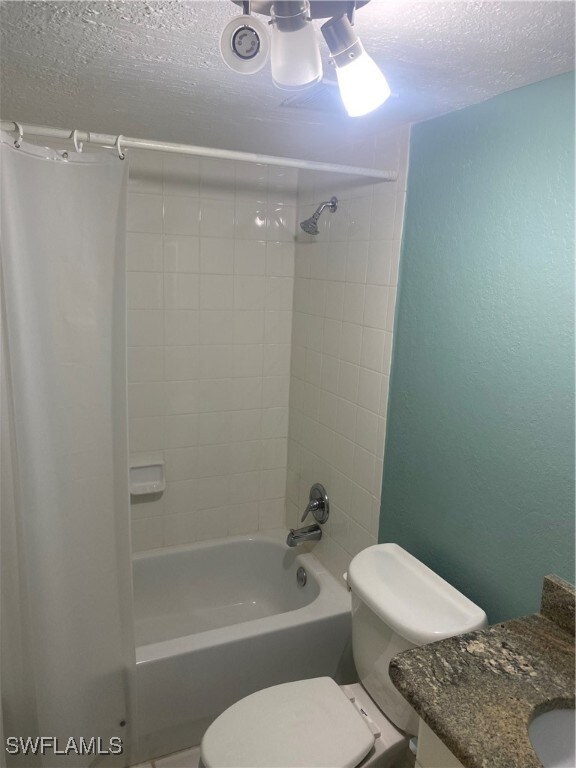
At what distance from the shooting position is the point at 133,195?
2178mm

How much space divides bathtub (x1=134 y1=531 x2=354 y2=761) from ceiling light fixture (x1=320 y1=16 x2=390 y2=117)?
68.1 inches

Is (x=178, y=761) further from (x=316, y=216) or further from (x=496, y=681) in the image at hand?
(x=316, y=216)

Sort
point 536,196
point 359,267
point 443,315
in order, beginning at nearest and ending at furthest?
1. point 536,196
2. point 443,315
3. point 359,267

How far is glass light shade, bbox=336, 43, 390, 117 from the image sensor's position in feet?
2.79

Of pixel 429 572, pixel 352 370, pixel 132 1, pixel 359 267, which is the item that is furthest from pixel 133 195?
pixel 429 572

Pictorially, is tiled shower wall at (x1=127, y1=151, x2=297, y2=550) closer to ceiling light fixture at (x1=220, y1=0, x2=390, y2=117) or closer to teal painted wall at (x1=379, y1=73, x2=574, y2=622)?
teal painted wall at (x1=379, y1=73, x2=574, y2=622)

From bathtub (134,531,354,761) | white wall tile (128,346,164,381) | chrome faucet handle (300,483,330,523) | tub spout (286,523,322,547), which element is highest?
white wall tile (128,346,164,381)

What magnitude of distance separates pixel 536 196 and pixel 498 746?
1132mm

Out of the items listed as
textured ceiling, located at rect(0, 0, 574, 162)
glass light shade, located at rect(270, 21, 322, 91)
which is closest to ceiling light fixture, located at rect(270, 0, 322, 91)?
glass light shade, located at rect(270, 21, 322, 91)

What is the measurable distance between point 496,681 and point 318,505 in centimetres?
129

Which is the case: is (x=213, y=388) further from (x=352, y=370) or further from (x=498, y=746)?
(x=498, y=746)

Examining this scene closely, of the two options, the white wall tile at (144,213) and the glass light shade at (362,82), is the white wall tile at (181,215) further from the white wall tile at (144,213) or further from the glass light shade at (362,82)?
the glass light shade at (362,82)

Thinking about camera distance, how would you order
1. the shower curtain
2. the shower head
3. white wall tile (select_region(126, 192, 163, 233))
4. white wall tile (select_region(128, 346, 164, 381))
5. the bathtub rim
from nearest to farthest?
the shower curtain < the bathtub rim < the shower head < white wall tile (select_region(126, 192, 163, 233)) < white wall tile (select_region(128, 346, 164, 381))

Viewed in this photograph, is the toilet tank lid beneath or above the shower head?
beneath
